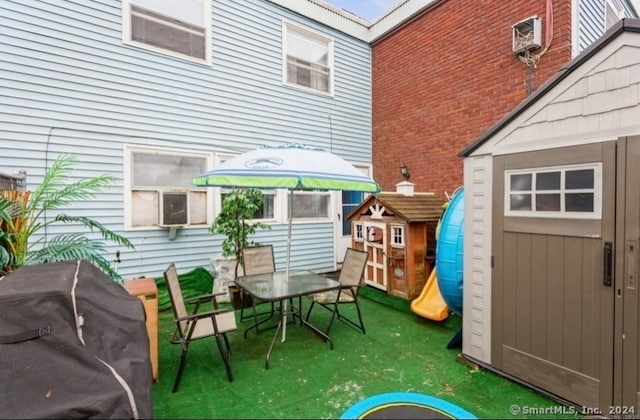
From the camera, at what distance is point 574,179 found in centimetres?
236

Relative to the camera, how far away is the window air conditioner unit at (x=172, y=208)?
4.96 meters

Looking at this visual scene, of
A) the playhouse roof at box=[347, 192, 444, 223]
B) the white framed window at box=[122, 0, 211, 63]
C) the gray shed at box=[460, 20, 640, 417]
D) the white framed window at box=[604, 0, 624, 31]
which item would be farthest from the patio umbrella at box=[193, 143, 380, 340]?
the white framed window at box=[604, 0, 624, 31]

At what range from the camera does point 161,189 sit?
502 cm

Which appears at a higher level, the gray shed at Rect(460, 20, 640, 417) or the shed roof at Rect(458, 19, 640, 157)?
the shed roof at Rect(458, 19, 640, 157)

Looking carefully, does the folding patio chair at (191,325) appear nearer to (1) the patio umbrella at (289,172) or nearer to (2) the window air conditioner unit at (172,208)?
(1) the patio umbrella at (289,172)

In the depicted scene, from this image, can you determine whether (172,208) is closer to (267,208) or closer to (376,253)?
(267,208)

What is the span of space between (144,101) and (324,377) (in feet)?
15.5

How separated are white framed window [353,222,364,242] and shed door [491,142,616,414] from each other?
9.30 ft

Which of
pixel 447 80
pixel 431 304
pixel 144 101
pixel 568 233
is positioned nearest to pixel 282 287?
pixel 431 304

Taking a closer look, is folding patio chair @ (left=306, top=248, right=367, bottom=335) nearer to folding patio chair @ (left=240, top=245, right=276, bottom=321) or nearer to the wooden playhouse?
folding patio chair @ (left=240, top=245, right=276, bottom=321)

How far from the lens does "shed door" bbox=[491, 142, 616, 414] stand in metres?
2.24

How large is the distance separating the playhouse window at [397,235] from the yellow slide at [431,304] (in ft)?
2.27

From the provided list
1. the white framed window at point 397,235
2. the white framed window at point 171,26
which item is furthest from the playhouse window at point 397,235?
the white framed window at point 171,26

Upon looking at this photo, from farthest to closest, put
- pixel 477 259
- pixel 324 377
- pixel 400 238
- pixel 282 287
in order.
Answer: pixel 400 238 < pixel 282 287 < pixel 477 259 < pixel 324 377
